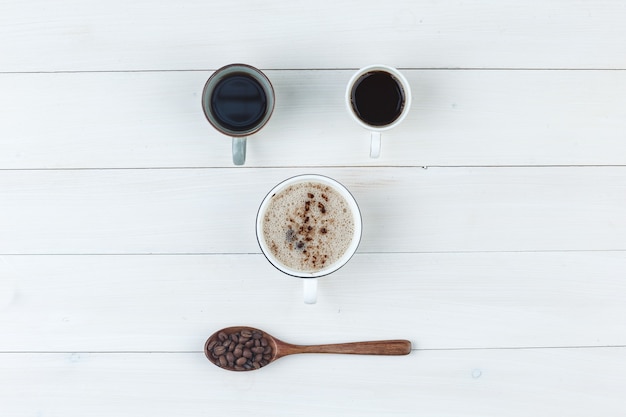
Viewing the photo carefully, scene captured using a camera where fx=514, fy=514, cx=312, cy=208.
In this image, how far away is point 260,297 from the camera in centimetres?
88

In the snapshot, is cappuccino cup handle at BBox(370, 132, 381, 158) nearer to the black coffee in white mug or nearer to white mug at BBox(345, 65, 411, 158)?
white mug at BBox(345, 65, 411, 158)

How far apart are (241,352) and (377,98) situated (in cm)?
48

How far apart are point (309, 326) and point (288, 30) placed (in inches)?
19.8

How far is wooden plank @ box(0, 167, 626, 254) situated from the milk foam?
0.14 ft

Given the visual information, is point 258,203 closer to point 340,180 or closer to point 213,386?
point 340,180

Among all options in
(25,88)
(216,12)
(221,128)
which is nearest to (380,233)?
(221,128)

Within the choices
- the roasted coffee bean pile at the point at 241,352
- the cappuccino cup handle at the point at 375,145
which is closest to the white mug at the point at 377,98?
the cappuccino cup handle at the point at 375,145

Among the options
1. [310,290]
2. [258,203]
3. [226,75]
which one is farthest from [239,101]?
[310,290]

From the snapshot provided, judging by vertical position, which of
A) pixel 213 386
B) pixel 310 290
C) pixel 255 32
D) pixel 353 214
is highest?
pixel 255 32

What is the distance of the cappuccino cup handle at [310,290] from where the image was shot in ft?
2.74

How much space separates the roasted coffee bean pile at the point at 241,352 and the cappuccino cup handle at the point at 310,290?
11 cm

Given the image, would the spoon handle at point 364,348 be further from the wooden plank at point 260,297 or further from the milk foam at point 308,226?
the milk foam at point 308,226

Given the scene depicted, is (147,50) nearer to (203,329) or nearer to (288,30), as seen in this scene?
(288,30)

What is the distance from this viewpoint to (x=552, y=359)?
2.93 ft
